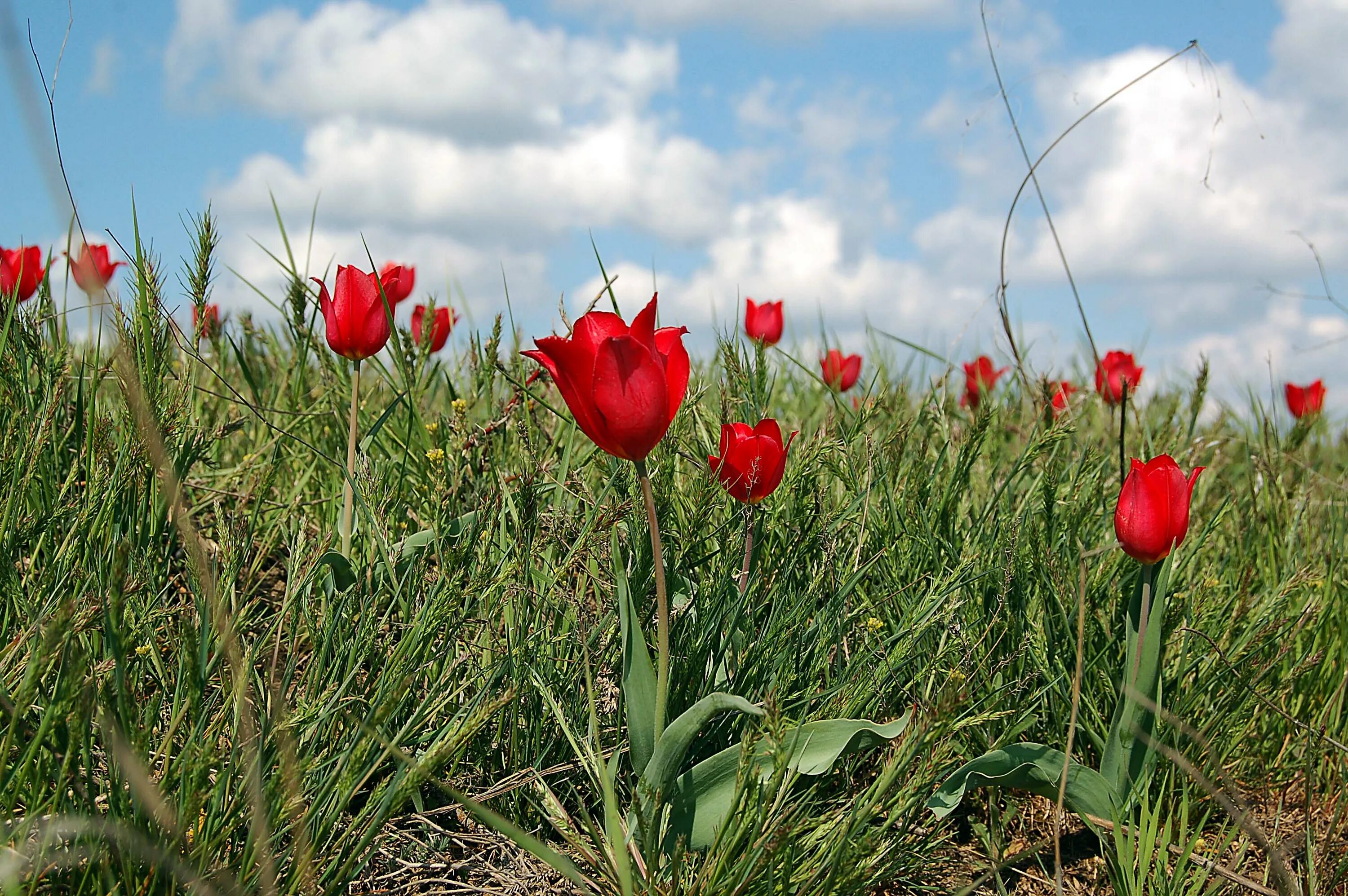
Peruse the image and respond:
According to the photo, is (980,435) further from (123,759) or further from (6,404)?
(6,404)

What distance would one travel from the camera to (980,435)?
185cm

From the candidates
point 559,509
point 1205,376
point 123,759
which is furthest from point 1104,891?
point 123,759

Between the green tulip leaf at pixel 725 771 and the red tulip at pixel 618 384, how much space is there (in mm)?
432

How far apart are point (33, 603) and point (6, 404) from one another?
54 centimetres

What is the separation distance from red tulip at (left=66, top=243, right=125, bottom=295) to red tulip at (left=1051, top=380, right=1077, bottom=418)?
5.57 ft

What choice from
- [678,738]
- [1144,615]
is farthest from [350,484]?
[1144,615]

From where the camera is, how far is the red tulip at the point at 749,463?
1.43m

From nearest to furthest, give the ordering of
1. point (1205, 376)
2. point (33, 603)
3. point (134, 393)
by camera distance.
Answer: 1. point (134, 393)
2. point (33, 603)
3. point (1205, 376)

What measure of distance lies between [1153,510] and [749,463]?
2.05ft

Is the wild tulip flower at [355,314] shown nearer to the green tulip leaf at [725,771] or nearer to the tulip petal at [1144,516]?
the green tulip leaf at [725,771]

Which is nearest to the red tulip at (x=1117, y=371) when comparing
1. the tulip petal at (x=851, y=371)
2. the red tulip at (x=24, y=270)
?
the tulip petal at (x=851, y=371)

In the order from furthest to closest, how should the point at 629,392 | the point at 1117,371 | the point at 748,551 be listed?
1. the point at 1117,371
2. the point at 748,551
3. the point at 629,392

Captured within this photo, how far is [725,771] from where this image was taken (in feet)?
4.28

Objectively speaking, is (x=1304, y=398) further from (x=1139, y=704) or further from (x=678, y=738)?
(x=678, y=738)
